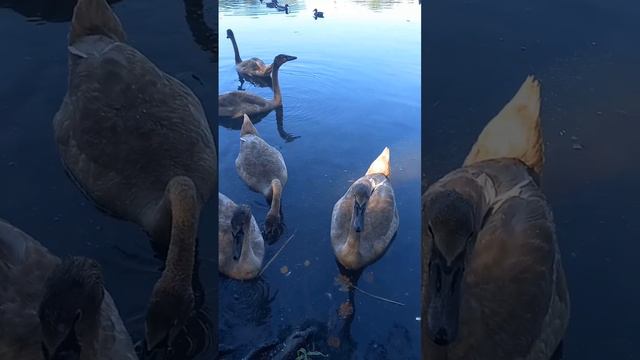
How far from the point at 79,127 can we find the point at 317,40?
109 inches

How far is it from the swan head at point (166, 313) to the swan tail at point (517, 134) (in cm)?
199

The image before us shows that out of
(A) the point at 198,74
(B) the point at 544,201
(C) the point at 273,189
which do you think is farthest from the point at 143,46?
(B) the point at 544,201

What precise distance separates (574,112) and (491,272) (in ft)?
5.85

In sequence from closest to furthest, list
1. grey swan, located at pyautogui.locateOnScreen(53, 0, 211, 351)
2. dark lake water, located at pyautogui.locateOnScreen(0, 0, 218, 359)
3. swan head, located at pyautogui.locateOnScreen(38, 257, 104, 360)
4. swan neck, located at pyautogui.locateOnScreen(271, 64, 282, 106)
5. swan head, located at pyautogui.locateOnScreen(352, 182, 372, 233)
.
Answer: swan head, located at pyautogui.locateOnScreen(38, 257, 104, 360)
dark lake water, located at pyautogui.locateOnScreen(0, 0, 218, 359)
grey swan, located at pyautogui.locateOnScreen(53, 0, 211, 351)
swan head, located at pyautogui.locateOnScreen(352, 182, 372, 233)
swan neck, located at pyautogui.locateOnScreen(271, 64, 282, 106)

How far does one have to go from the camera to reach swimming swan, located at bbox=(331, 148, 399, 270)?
14.1 feet

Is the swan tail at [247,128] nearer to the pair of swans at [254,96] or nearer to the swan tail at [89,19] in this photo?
the pair of swans at [254,96]

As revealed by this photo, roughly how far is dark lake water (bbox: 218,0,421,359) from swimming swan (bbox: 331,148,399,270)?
0.24ft

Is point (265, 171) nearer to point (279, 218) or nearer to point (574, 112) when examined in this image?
point (279, 218)

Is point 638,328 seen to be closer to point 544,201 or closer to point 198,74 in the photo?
point 544,201

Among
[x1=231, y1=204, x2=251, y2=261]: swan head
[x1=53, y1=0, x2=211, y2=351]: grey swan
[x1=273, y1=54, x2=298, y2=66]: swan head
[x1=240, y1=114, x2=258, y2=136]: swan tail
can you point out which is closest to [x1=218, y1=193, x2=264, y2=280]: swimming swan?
[x1=231, y1=204, x2=251, y2=261]: swan head

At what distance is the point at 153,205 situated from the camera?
3.76 m

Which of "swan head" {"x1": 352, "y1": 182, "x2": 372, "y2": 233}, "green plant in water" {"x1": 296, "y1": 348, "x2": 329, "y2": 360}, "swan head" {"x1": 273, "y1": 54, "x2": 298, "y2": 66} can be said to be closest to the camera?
"green plant in water" {"x1": 296, "y1": 348, "x2": 329, "y2": 360}

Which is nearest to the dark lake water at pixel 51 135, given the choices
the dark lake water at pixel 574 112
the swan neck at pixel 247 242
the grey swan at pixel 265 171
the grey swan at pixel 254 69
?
the swan neck at pixel 247 242

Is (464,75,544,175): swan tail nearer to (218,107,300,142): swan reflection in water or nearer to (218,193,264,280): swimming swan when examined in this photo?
(218,193,264,280): swimming swan
